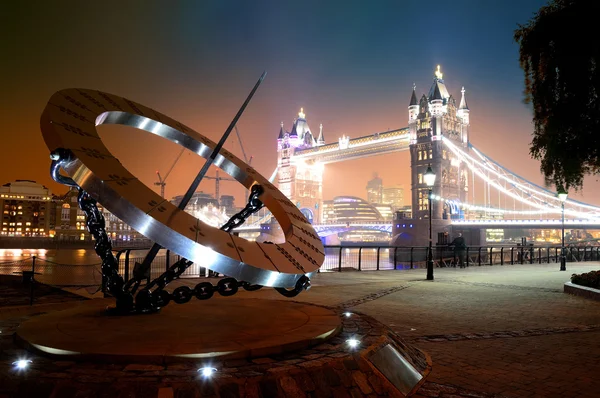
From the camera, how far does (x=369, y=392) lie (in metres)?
3.84

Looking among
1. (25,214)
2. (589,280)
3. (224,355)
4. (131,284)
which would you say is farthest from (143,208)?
(25,214)

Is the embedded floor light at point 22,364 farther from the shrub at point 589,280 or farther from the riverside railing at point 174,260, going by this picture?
the shrub at point 589,280

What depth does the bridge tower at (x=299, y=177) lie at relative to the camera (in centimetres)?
9731

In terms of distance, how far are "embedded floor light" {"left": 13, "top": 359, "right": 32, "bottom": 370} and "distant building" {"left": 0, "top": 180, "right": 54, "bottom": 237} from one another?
9842 cm

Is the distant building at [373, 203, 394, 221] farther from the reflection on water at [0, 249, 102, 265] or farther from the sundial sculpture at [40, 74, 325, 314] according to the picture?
the sundial sculpture at [40, 74, 325, 314]

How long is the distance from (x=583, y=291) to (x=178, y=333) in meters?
9.95

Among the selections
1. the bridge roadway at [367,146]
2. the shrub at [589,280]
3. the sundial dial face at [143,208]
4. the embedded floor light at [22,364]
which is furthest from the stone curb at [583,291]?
the bridge roadway at [367,146]

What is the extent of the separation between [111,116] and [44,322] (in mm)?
2592

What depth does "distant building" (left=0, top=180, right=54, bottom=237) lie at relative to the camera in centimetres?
9212

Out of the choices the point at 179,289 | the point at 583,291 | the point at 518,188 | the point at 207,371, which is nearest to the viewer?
the point at 207,371

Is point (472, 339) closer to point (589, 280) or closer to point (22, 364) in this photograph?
point (22, 364)

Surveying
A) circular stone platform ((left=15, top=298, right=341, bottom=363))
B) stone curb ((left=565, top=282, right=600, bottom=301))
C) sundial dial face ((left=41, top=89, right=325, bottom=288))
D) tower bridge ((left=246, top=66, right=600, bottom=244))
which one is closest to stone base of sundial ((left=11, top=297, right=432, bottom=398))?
circular stone platform ((left=15, top=298, right=341, bottom=363))

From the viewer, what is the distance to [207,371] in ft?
11.6

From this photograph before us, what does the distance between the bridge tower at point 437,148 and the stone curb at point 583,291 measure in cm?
5465
